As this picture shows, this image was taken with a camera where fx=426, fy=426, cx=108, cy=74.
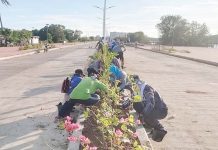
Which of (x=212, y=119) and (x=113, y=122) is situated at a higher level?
(x=113, y=122)

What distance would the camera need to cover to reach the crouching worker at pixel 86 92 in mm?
7828

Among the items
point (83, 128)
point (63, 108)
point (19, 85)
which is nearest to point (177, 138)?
point (83, 128)

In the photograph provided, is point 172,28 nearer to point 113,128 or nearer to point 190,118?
point 190,118

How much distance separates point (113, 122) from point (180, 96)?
780 centimetres

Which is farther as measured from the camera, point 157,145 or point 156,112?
point 156,112

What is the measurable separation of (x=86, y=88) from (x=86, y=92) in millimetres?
74

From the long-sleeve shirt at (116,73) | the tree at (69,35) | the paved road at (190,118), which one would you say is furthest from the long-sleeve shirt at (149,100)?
the tree at (69,35)

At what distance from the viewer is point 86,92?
785 centimetres

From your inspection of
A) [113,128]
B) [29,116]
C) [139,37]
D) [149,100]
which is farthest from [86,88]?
[139,37]

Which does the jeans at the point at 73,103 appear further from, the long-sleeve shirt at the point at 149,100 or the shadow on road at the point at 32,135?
the long-sleeve shirt at the point at 149,100

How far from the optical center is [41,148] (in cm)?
651

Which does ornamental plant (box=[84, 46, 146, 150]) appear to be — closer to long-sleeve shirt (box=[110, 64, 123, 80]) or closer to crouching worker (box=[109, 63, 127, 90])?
crouching worker (box=[109, 63, 127, 90])

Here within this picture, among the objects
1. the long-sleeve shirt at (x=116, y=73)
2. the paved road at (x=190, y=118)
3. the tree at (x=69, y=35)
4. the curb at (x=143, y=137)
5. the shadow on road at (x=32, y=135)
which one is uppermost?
the long-sleeve shirt at (x=116, y=73)

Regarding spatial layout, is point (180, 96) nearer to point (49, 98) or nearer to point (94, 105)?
point (49, 98)
